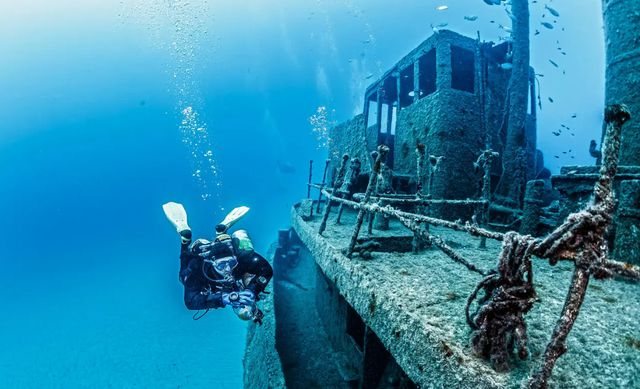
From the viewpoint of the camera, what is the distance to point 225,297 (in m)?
4.37

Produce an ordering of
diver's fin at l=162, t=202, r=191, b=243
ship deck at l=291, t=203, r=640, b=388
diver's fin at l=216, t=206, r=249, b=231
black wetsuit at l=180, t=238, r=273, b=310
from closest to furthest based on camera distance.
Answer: ship deck at l=291, t=203, r=640, b=388
black wetsuit at l=180, t=238, r=273, b=310
diver's fin at l=162, t=202, r=191, b=243
diver's fin at l=216, t=206, r=249, b=231

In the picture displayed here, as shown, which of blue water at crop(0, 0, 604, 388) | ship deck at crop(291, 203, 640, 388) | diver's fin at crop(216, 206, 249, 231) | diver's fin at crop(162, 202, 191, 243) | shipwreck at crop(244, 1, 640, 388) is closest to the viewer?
shipwreck at crop(244, 1, 640, 388)

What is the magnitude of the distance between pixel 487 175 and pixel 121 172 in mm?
147886

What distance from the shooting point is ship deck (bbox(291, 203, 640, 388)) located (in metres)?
1.54

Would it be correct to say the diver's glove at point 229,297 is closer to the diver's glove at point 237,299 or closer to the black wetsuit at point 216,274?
the diver's glove at point 237,299

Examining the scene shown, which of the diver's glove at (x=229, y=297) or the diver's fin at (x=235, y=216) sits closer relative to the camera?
the diver's glove at (x=229, y=297)

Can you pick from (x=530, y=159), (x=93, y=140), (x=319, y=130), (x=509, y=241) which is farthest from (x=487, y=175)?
(x=93, y=140)

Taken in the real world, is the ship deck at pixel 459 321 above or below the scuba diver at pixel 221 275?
above

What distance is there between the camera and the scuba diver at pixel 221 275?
173 inches

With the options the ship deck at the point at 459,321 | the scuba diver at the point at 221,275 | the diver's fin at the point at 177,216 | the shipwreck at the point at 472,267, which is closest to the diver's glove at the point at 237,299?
the scuba diver at the point at 221,275

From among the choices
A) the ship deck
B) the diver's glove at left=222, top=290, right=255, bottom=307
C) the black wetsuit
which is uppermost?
the ship deck

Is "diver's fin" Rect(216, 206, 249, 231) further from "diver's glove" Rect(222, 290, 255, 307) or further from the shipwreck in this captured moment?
"diver's glove" Rect(222, 290, 255, 307)

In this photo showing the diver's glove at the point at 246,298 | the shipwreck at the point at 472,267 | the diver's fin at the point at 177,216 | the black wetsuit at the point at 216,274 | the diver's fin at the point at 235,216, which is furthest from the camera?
the diver's fin at the point at 235,216

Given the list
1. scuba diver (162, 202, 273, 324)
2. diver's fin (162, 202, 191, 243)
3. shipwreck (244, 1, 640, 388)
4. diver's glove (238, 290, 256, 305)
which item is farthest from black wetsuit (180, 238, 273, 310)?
shipwreck (244, 1, 640, 388)
